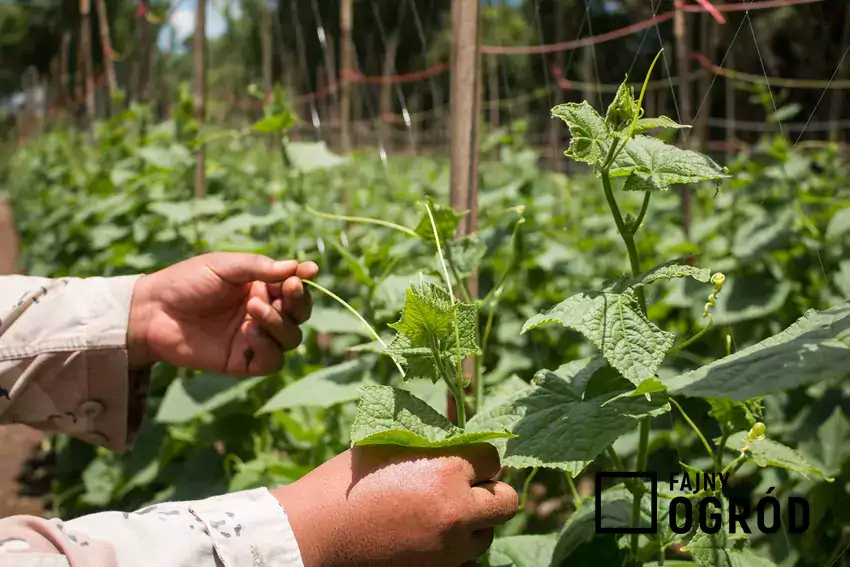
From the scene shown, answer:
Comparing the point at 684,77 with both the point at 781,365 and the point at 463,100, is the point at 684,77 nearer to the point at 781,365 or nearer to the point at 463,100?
the point at 463,100

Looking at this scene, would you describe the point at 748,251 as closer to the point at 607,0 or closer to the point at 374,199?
the point at 607,0

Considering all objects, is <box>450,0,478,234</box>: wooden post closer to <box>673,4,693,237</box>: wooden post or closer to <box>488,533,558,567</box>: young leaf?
<box>488,533,558,567</box>: young leaf

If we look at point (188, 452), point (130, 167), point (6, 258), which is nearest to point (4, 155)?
point (6, 258)

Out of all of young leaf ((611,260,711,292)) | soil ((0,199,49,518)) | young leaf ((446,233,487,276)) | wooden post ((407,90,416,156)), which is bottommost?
soil ((0,199,49,518))

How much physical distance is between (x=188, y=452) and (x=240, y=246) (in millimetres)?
721

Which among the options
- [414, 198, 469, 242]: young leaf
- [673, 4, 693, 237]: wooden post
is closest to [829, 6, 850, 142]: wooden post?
[673, 4, 693, 237]: wooden post

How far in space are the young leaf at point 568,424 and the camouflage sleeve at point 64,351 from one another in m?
0.98

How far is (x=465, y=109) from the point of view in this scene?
156 centimetres

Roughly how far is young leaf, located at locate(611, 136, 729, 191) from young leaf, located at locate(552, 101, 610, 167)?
3 cm

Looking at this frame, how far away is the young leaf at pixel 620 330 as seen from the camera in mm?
907

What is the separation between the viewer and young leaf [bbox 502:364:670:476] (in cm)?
91

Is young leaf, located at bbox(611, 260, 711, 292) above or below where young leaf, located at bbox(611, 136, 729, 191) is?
below

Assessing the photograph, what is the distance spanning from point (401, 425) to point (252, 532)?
0.72 ft

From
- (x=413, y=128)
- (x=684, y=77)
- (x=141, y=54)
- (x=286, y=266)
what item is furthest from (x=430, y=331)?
(x=413, y=128)
